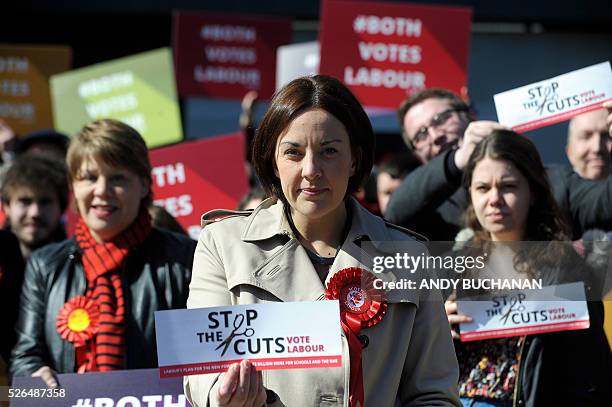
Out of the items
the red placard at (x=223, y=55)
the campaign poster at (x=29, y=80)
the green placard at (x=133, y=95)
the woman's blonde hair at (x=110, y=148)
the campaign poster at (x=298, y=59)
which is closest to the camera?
the woman's blonde hair at (x=110, y=148)

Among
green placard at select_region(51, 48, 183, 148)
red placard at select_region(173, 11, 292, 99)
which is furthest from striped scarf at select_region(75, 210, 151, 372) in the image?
red placard at select_region(173, 11, 292, 99)

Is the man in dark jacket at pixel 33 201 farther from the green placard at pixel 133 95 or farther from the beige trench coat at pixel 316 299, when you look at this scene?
the beige trench coat at pixel 316 299

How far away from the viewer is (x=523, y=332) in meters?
3.29

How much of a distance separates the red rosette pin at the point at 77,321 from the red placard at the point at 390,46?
2.59m

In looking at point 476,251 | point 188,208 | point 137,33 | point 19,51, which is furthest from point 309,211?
point 137,33

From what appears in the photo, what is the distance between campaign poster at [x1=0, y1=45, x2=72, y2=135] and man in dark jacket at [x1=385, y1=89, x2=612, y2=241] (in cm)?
372

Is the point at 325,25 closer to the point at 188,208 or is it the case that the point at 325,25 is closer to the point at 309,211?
the point at 188,208

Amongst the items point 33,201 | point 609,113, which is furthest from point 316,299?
point 33,201

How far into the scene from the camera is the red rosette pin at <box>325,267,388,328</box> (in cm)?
257

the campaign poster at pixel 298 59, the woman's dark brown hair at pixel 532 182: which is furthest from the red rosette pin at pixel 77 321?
the campaign poster at pixel 298 59

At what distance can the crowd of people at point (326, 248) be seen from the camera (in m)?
2.58

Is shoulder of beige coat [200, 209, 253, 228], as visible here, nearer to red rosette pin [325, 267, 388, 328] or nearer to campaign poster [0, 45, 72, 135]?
red rosette pin [325, 267, 388, 328]

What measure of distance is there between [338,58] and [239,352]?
3698 mm

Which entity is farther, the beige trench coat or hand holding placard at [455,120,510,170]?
hand holding placard at [455,120,510,170]
